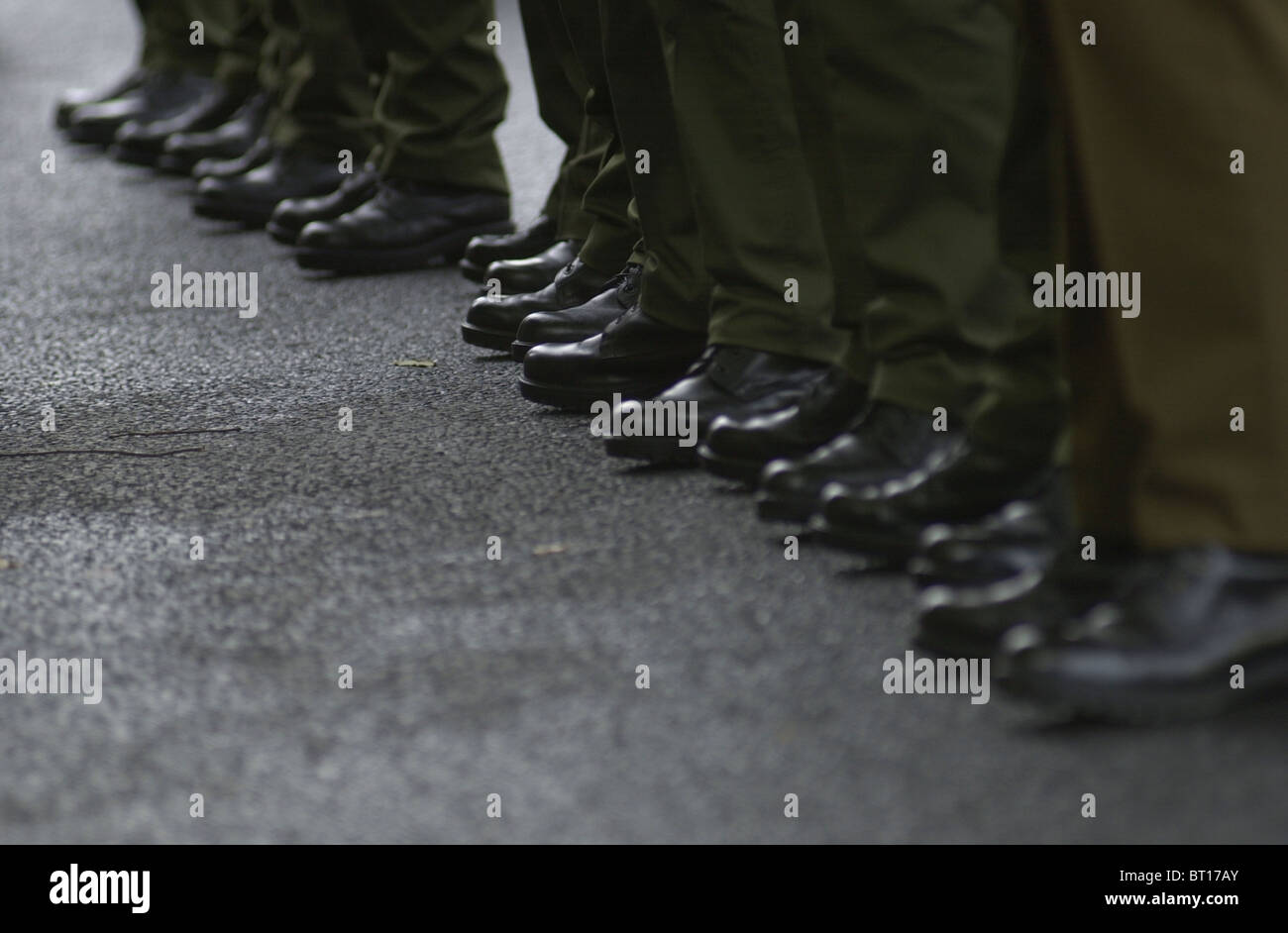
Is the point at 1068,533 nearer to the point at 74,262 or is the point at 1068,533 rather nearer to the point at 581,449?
the point at 581,449

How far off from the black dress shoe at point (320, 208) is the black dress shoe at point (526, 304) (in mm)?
1048

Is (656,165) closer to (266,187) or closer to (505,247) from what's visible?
(505,247)

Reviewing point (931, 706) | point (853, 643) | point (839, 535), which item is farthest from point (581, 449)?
point (931, 706)

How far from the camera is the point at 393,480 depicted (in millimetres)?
2070

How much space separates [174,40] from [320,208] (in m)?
1.77

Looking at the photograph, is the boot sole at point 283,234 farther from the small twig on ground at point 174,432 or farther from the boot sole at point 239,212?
the small twig on ground at point 174,432

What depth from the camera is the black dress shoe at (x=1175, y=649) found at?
1.27 meters

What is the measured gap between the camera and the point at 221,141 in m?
4.55

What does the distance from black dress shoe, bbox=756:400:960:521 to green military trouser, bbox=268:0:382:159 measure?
229cm

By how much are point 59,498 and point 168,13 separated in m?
3.36

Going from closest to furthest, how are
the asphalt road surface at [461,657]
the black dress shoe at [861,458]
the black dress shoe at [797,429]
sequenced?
the asphalt road surface at [461,657] < the black dress shoe at [861,458] < the black dress shoe at [797,429]

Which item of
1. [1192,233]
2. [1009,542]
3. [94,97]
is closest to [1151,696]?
[1009,542]

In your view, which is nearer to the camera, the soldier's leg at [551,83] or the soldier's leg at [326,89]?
the soldier's leg at [551,83]

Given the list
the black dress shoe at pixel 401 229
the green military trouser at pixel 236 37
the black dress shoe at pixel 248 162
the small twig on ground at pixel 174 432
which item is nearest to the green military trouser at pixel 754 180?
the small twig on ground at pixel 174 432
